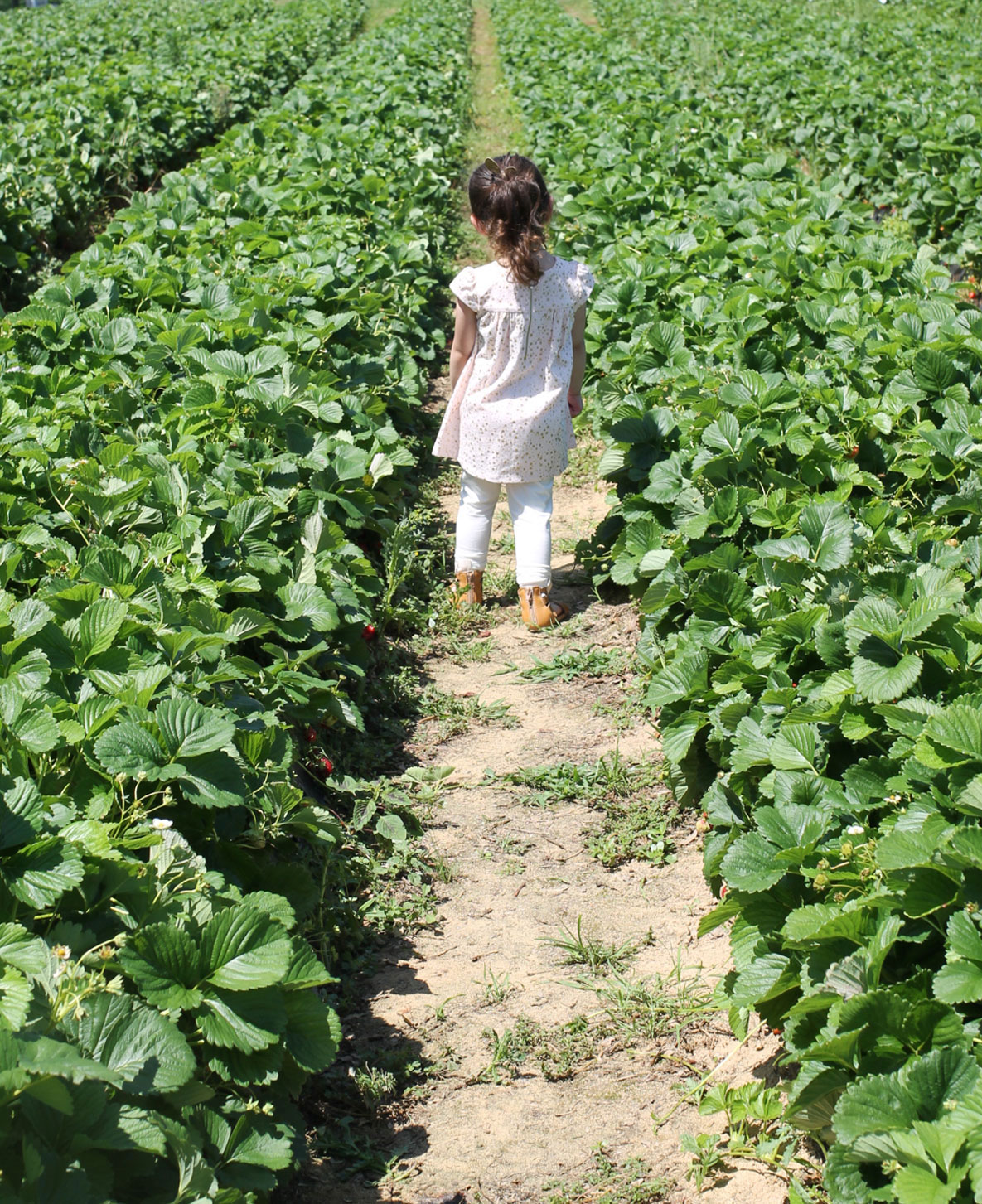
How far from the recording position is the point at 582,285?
4371 mm

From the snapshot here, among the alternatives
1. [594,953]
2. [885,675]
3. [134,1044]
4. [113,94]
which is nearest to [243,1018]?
[134,1044]

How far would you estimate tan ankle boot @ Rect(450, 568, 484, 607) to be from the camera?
4793mm

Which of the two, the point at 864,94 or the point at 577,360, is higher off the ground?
the point at 577,360

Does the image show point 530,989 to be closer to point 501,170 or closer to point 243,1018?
point 243,1018

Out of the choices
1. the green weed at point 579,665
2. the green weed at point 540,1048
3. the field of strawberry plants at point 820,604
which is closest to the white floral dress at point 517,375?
the field of strawberry plants at point 820,604

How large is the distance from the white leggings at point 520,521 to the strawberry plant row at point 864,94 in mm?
4980

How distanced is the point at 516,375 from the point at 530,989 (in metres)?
2.37

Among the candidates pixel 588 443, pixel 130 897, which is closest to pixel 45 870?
pixel 130 897

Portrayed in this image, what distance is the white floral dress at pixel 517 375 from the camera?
4.32 m

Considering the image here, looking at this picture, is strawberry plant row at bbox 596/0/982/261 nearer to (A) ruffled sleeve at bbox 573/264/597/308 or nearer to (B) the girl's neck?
(A) ruffled sleeve at bbox 573/264/597/308

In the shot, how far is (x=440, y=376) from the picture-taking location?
777 centimetres

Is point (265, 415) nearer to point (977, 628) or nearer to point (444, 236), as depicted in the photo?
point (977, 628)

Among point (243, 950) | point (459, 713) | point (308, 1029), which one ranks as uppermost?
point (243, 950)

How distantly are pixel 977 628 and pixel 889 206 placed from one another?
9474 millimetres
